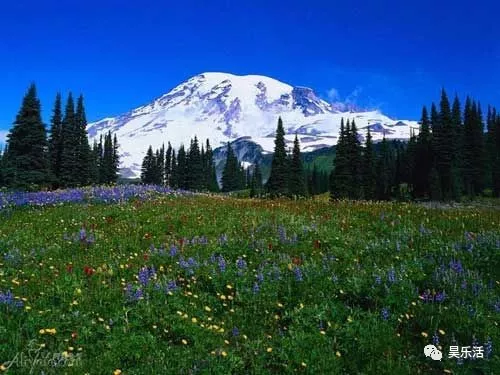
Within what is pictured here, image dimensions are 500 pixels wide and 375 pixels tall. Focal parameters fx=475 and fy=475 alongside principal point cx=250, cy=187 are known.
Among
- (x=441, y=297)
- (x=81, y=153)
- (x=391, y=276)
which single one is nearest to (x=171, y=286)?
(x=391, y=276)

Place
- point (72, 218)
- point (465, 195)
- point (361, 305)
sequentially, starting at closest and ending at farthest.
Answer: point (361, 305) → point (72, 218) → point (465, 195)

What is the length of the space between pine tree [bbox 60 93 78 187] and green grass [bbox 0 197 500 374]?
61.5 m

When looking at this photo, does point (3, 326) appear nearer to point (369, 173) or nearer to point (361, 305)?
point (361, 305)

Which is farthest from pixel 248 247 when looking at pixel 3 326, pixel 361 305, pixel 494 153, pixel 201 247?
pixel 494 153

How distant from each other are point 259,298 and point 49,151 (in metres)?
71.0

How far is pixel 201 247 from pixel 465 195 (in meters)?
83.5

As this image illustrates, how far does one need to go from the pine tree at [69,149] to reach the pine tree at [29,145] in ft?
44.7

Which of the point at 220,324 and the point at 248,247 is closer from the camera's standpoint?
the point at 220,324

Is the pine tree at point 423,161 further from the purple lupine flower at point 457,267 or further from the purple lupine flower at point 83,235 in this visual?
the purple lupine flower at point 83,235

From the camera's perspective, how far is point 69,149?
235 feet

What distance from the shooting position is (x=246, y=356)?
664 centimetres

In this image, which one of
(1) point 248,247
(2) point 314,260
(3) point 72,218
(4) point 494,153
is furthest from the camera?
(4) point 494,153

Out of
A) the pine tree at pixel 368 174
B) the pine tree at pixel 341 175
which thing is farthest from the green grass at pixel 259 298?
the pine tree at pixel 368 174

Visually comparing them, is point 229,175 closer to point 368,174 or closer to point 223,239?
point 368,174
